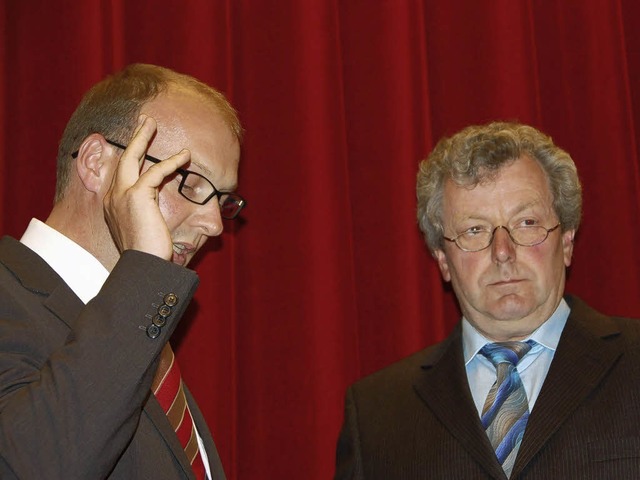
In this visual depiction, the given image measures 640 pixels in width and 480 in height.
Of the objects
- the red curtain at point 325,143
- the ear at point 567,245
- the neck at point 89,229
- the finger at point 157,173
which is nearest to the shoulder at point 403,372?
the red curtain at point 325,143

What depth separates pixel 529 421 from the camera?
1858mm

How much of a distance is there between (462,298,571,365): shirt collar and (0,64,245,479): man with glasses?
747 millimetres

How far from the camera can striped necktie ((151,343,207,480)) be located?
1.62 m

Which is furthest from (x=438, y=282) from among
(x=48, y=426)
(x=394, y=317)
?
(x=48, y=426)

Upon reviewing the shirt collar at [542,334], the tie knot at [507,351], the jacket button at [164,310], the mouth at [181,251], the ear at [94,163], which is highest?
the ear at [94,163]

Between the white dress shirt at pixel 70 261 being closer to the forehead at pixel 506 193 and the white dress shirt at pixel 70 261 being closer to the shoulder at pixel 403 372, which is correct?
the shoulder at pixel 403 372

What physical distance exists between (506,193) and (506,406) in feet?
1.85

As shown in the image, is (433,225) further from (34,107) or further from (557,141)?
(34,107)

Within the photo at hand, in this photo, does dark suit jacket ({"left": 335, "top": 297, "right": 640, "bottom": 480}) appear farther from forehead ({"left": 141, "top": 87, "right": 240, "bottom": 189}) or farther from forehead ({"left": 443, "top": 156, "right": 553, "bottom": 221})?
forehead ({"left": 141, "top": 87, "right": 240, "bottom": 189})

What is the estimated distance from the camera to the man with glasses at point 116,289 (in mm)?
1122

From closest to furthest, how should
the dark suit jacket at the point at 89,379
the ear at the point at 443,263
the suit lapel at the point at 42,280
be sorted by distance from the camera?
the dark suit jacket at the point at 89,379 < the suit lapel at the point at 42,280 < the ear at the point at 443,263

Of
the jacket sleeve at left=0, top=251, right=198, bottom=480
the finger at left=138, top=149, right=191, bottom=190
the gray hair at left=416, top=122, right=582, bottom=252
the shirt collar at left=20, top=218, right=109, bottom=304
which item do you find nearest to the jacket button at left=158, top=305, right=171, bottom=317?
the jacket sleeve at left=0, top=251, right=198, bottom=480

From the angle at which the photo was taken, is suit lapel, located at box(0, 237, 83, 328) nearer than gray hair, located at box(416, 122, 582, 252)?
A: Yes

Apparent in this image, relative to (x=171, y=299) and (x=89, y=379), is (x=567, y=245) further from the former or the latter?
(x=89, y=379)
